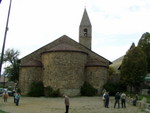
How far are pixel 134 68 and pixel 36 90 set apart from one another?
17.4 metres

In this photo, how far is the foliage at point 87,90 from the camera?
49.5 meters

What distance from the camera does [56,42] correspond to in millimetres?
56469

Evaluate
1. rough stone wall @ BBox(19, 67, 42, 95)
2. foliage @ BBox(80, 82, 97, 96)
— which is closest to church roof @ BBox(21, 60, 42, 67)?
rough stone wall @ BBox(19, 67, 42, 95)

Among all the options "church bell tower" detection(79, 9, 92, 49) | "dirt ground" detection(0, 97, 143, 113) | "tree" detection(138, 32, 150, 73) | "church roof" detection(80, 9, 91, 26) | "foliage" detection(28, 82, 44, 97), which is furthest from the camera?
"church roof" detection(80, 9, 91, 26)

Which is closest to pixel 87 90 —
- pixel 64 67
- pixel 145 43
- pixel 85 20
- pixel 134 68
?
pixel 64 67

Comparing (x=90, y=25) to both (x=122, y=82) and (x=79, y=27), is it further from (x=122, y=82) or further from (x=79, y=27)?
(x=122, y=82)

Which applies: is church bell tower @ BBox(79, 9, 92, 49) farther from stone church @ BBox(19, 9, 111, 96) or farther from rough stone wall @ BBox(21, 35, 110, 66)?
stone church @ BBox(19, 9, 111, 96)

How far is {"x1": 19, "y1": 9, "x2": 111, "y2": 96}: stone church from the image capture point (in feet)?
159

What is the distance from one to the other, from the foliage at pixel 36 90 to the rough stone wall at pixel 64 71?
3.62ft

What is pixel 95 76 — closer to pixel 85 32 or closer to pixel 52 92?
pixel 52 92

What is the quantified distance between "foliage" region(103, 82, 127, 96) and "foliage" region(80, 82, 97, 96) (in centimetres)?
308

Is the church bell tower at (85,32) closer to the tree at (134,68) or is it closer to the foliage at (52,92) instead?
the tree at (134,68)

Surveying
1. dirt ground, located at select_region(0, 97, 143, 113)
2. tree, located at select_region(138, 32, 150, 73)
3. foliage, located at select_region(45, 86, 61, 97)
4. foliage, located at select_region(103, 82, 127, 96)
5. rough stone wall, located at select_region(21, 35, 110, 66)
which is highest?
tree, located at select_region(138, 32, 150, 73)

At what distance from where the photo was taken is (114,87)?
176 ft
